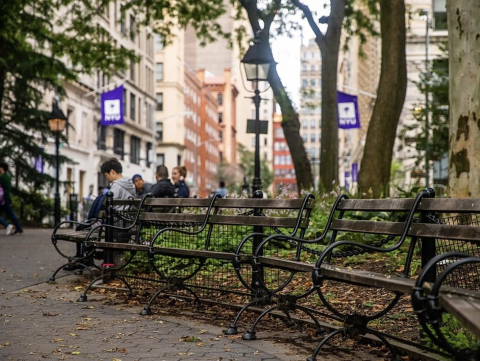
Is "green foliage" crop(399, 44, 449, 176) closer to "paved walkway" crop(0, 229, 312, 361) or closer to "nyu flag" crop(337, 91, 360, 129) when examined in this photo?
"nyu flag" crop(337, 91, 360, 129)

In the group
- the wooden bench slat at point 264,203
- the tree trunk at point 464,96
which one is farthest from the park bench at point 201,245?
the tree trunk at point 464,96

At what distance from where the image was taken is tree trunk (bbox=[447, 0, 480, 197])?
10.2m

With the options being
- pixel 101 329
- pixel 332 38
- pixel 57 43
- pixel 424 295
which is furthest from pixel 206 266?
pixel 57 43

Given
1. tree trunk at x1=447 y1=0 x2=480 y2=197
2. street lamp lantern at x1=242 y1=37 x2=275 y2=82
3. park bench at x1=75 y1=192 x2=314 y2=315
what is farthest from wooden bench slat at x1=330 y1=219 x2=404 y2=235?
street lamp lantern at x1=242 y1=37 x2=275 y2=82

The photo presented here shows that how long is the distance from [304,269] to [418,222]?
34.4 inches

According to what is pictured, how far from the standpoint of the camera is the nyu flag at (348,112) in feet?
98.6

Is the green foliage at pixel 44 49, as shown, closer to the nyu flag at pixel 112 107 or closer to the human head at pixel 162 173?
the human head at pixel 162 173

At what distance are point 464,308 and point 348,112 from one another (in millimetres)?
26818

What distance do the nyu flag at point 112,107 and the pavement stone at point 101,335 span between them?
32.5 meters

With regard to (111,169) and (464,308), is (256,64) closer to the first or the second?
(111,169)

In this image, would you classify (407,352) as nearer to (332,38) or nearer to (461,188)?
(461,188)

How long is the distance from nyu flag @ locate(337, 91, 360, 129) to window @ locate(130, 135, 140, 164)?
136 feet

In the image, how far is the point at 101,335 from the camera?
6.82 m

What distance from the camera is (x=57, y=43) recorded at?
2625 cm
